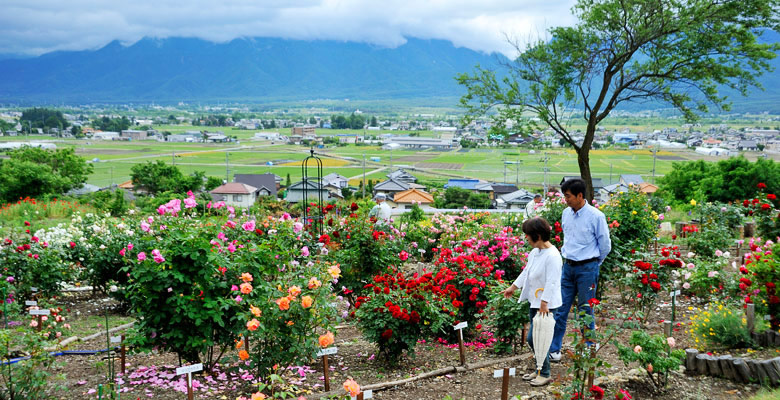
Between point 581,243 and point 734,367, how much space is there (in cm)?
136

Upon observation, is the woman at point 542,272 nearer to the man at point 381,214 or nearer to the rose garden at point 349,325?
the rose garden at point 349,325

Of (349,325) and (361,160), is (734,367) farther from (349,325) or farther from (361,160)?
(361,160)

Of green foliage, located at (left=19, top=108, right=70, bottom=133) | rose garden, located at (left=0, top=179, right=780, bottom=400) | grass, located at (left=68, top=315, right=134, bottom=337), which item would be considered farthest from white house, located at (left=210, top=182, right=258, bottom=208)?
green foliage, located at (left=19, top=108, right=70, bottom=133)

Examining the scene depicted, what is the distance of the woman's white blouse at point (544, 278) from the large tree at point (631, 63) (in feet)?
30.3

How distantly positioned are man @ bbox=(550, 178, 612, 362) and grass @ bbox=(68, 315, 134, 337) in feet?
15.1

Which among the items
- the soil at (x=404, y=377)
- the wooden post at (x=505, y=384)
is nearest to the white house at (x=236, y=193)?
the soil at (x=404, y=377)

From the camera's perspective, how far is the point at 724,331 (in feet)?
14.3

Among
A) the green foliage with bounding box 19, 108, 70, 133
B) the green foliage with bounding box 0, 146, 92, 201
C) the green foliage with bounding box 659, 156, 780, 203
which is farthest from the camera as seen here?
the green foliage with bounding box 19, 108, 70, 133

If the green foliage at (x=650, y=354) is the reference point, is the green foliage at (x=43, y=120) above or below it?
above

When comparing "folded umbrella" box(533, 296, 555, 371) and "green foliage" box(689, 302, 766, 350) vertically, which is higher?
"folded umbrella" box(533, 296, 555, 371)

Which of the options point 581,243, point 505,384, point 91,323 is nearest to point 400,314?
point 505,384

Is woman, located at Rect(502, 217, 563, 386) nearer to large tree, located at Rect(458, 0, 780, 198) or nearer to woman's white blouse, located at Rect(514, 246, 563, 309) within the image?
woman's white blouse, located at Rect(514, 246, 563, 309)

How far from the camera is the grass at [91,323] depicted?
547 cm

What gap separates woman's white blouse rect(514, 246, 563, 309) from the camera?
3541mm
